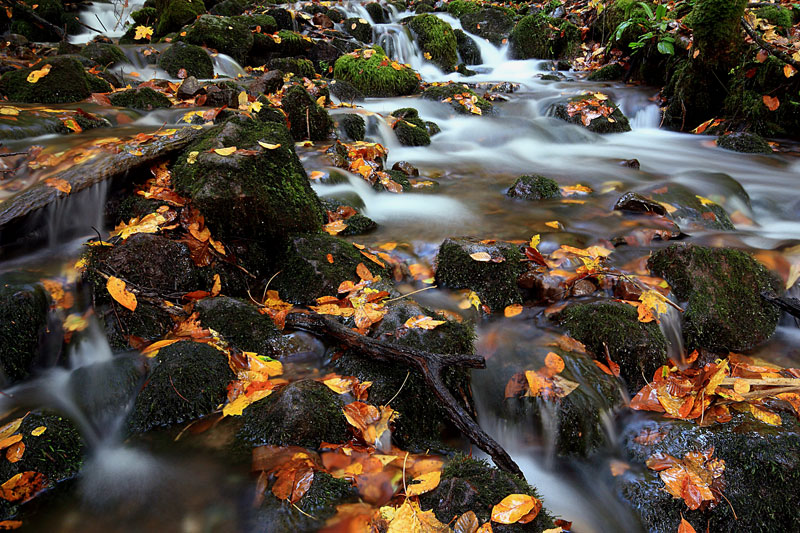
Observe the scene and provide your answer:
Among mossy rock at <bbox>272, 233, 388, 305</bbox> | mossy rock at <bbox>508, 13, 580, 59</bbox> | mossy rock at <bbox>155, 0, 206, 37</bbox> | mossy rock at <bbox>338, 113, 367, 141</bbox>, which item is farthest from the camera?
mossy rock at <bbox>508, 13, 580, 59</bbox>

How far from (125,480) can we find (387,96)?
9.53m

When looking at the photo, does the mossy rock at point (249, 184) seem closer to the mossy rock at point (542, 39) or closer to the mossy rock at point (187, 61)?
the mossy rock at point (187, 61)

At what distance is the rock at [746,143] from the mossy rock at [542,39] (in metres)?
8.64

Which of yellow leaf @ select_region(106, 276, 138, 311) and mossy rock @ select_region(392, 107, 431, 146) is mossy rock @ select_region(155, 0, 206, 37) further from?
yellow leaf @ select_region(106, 276, 138, 311)

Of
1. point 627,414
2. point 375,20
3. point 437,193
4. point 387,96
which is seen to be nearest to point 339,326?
point 627,414

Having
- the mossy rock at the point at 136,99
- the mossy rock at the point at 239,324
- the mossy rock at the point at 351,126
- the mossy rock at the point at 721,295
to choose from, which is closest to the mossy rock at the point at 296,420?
the mossy rock at the point at 239,324

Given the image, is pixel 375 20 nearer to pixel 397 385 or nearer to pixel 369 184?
→ pixel 369 184

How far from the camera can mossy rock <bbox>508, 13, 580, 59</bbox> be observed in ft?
47.6

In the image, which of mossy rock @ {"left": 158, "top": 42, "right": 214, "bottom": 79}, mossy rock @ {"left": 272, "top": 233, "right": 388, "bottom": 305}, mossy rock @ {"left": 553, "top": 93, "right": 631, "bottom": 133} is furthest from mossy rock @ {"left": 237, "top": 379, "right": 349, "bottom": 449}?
mossy rock @ {"left": 158, "top": 42, "right": 214, "bottom": 79}

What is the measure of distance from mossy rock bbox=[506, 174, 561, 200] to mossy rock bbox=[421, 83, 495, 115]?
13.6 ft

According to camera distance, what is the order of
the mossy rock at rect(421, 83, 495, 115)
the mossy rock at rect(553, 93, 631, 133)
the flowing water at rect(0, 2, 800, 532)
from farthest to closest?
the mossy rock at rect(421, 83, 495, 115) → the mossy rock at rect(553, 93, 631, 133) → the flowing water at rect(0, 2, 800, 532)

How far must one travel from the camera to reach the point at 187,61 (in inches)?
346

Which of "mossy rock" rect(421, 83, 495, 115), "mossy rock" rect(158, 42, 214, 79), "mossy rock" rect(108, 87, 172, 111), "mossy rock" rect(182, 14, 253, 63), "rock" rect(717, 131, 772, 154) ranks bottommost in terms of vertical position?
"rock" rect(717, 131, 772, 154)

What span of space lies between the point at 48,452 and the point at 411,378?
5.66ft
